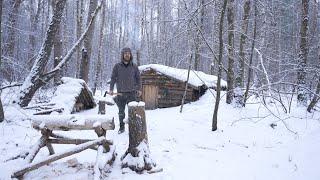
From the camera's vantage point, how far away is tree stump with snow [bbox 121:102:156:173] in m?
6.30

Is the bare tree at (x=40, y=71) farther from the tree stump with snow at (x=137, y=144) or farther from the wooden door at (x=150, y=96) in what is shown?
the wooden door at (x=150, y=96)

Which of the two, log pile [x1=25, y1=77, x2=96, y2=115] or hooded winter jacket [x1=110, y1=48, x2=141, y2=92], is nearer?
hooded winter jacket [x1=110, y1=48, x2=141, y2=92]

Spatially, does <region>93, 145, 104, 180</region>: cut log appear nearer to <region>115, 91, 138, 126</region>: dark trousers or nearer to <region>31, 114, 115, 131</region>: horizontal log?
<region>31, 114, 115, 131</region>: horizontal log

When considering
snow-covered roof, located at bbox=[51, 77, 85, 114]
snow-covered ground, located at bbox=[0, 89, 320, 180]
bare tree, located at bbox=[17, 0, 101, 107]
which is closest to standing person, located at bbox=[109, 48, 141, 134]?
snow-covered ground, located at bbox=[0, 89, 320, 180]

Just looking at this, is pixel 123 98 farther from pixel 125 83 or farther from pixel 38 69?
pixel 38 69

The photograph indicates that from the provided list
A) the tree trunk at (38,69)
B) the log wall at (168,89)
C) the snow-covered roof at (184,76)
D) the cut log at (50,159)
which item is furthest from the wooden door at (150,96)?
the cut log at (50,159)

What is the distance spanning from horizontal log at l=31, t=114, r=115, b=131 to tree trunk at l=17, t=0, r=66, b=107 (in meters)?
4.02

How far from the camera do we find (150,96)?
21094mm

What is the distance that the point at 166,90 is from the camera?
2050 centimetres

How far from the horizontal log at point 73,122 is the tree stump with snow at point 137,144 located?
1.35ft

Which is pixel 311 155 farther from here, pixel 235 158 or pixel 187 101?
pixel 187 101

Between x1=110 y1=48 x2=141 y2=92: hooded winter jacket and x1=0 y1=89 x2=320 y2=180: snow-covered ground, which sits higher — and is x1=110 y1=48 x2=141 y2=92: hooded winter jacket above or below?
above

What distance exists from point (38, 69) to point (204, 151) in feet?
18.0

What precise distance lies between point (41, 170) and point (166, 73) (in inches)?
547
